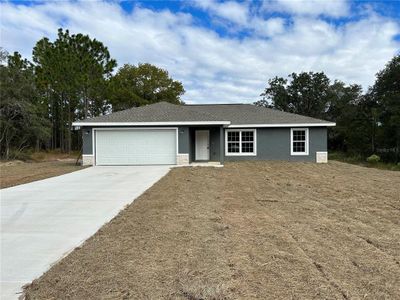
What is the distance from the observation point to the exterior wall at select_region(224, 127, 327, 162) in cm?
2011

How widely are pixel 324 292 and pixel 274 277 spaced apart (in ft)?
1.70

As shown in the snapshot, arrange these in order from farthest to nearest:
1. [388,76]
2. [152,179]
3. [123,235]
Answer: [388,76], [152,179], [123,235]

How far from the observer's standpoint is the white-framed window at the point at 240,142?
67.2ft

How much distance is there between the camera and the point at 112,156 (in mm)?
18094

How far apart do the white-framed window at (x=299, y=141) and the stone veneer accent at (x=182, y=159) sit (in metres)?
6.58

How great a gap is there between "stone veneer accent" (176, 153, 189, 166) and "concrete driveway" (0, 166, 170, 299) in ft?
20.8

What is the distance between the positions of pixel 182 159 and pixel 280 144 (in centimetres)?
628

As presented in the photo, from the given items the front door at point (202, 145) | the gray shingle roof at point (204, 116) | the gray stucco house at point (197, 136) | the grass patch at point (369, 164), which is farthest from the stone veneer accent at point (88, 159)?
the grass patch at point (369, 164)

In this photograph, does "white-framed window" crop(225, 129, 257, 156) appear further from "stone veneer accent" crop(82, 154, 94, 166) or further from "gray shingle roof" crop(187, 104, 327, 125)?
"stone veneer accent" crop(82, 154, 94, 166)

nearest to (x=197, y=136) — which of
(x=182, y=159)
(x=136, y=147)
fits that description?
(x=182, y=159)

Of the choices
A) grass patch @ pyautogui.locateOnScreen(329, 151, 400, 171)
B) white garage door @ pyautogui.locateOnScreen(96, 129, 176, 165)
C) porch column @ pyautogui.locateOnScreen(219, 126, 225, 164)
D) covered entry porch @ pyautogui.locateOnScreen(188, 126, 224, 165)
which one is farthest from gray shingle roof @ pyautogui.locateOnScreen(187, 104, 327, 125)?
grass patch @ pyautogui.locateOnScreen(329, 151, 400, 171)

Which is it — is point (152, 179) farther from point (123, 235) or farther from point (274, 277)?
point (274, 277)

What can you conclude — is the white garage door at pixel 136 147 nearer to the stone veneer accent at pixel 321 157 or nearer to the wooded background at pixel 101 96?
the stone veneer accent at pixel 321 157

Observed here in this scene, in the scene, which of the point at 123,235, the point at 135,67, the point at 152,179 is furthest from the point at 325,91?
the point at 123,235
